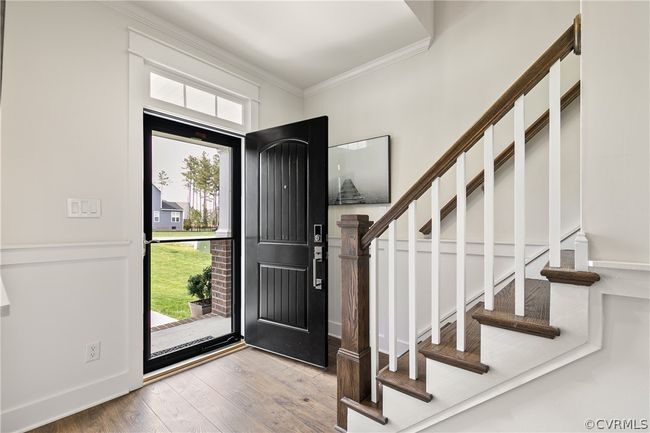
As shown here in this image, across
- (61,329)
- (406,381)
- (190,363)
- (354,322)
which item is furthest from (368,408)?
(61,329)

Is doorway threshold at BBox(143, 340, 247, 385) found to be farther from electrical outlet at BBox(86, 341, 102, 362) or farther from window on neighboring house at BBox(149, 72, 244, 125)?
window on neighboring house at BBox(149, 72, 244, 125)

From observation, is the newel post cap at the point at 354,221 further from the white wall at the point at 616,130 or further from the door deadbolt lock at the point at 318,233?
the white wall at the point at 616,130

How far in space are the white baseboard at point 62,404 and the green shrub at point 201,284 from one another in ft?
3.54

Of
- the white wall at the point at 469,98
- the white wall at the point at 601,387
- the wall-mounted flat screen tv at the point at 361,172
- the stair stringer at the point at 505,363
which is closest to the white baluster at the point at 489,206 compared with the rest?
the stair stringer at the point at 505,363

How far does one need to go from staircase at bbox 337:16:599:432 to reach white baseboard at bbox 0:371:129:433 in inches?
60.5

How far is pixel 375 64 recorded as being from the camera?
110 inches

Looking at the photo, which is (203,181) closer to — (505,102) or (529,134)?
(505,102)

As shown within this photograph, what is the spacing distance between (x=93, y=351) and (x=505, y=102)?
8.74 feet

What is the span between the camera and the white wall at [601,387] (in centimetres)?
98

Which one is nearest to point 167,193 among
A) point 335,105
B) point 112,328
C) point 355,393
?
point 112,328

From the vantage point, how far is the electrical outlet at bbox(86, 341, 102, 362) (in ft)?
6.32

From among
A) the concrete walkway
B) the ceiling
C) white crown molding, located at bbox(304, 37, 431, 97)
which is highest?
the ceiling

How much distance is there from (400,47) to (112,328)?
10.1ft

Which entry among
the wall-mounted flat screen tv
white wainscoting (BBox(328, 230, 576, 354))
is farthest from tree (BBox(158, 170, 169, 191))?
white wainscoting (BBox(328, 230, 576, 354))
